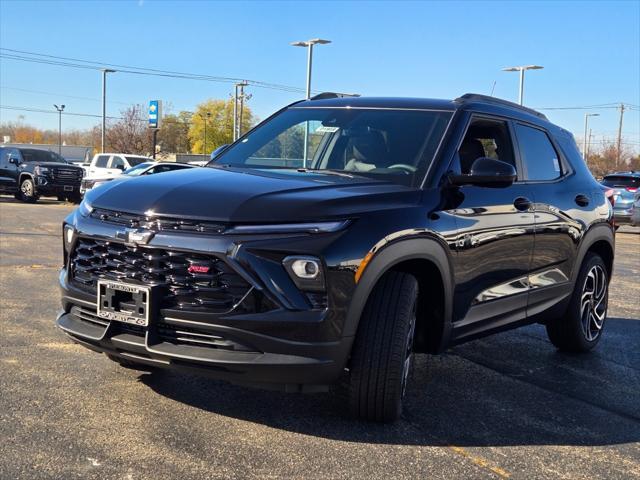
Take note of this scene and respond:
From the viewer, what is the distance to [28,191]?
22.8m

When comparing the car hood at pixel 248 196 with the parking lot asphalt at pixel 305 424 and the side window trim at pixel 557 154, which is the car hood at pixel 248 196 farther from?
the side window trim at pixel 557 154

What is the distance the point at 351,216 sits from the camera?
3225 millimetres

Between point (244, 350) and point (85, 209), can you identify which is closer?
point (244, 350)

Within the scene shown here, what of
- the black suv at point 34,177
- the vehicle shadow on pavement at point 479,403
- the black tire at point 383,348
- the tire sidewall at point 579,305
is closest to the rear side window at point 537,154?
the tire sidewall at point 579,305

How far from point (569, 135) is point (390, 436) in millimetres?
3439

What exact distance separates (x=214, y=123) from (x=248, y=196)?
90.8m

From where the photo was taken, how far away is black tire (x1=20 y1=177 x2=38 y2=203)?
22.7m

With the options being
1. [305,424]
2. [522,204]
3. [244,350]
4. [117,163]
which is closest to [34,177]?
[117,163]

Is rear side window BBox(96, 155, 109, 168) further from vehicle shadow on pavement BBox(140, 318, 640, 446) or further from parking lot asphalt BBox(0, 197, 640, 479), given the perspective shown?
vehicle shadow on pavement BBox(140, 318, 640, 446)

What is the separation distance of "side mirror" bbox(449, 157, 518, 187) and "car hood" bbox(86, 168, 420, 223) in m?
0.35

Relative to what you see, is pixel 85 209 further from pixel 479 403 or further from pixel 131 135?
pixel 131 135

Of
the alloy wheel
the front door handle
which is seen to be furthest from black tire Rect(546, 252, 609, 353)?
the front door handle

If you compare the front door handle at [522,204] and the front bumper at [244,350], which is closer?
the front bumper at [244,350]

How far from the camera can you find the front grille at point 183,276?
307cm
